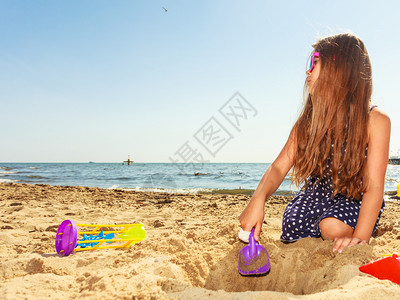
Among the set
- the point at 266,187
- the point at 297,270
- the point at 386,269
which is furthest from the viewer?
the point at 266,187

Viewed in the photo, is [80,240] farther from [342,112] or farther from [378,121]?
[378,121]

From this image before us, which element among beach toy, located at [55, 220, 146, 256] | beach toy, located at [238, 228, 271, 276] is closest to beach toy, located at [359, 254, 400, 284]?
beach toy, located at [238, 228, 271, 276]

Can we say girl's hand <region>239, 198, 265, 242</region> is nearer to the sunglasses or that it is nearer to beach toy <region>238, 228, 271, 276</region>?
beach toy <region>238, 228, 271, 276</region>

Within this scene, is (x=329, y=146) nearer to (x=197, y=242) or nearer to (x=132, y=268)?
(x=197, y=242)

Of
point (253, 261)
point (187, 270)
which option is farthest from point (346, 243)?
point (187, 270)

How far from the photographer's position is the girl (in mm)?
1729

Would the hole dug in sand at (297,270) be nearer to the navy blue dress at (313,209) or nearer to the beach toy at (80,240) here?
the navy blue dress at (313,209)

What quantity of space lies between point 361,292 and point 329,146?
1.02m

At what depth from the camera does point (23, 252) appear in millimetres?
2166

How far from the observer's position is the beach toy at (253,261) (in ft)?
5.27

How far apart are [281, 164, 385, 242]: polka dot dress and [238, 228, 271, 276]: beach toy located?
550mm

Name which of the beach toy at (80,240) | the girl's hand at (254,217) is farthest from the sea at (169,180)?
the beach toy at (80,240)

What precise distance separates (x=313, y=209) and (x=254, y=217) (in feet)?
1.90

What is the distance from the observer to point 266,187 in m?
1.93
